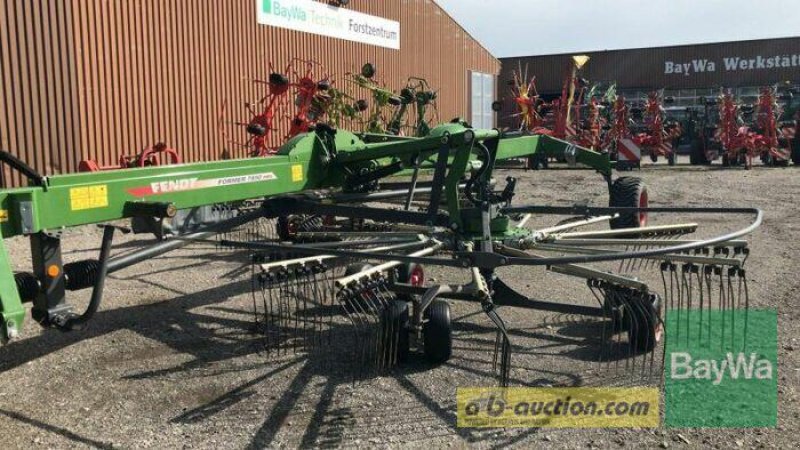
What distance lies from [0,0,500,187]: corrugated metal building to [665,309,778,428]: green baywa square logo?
743cm

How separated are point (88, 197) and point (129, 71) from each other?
711 cm

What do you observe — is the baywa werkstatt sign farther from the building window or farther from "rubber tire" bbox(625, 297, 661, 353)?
"rubber tire" bbox(625, 297, 661, 353)

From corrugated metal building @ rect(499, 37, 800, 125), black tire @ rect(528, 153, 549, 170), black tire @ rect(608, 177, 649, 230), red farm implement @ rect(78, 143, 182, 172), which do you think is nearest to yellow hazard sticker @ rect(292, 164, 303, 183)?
red farm implement @ rect(78, 143, 182, 172)

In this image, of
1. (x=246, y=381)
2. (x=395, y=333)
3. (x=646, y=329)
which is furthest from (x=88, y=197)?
(x=646, y=329)

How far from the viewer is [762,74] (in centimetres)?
2712

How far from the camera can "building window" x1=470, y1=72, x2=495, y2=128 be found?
63.3 feet

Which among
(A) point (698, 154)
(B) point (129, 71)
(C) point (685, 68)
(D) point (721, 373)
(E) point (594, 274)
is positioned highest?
(C) point (685, 68)

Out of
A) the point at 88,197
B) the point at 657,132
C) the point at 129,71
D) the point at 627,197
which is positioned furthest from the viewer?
the point at 657,132

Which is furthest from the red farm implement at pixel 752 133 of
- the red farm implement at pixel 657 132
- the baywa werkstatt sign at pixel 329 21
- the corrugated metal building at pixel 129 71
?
the corrugated metal building at pixel 129 71

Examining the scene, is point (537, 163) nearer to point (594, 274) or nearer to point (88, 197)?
point (594, 274)

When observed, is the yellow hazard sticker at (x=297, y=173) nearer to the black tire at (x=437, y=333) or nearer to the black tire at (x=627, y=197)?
the black tire at (x=437, y=333)

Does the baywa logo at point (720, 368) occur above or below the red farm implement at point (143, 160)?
below

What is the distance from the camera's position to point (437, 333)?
371cm

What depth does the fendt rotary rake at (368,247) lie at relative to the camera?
3.08 metres
